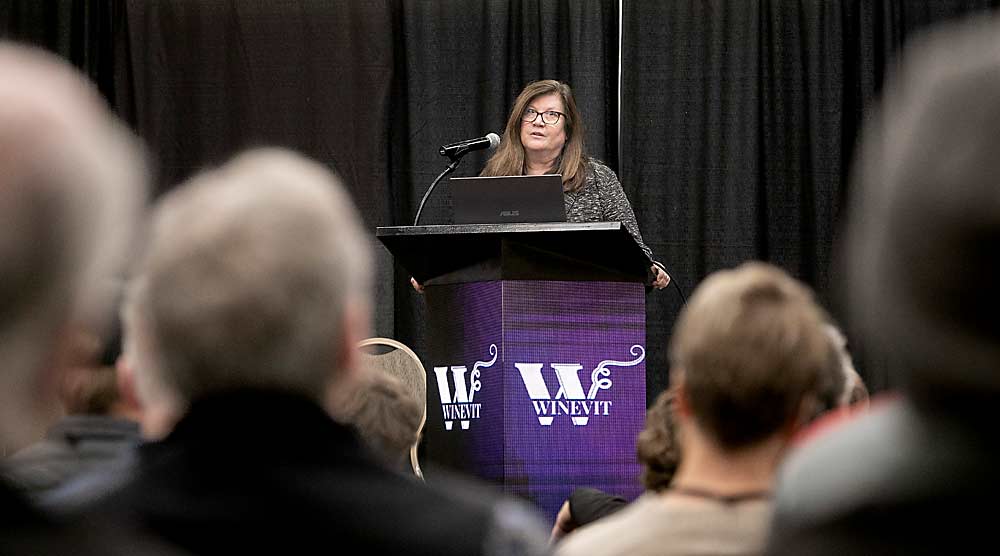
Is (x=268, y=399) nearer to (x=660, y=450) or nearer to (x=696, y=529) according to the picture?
(x=696, y=529)

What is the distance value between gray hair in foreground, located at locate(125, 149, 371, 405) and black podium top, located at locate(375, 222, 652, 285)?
2384 millimetres

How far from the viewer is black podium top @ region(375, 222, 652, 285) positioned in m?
3.42

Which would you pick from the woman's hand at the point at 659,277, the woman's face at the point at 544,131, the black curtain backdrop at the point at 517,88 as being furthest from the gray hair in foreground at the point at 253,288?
the black curtain backdrop at the point at 517,88

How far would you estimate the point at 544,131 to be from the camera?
4699 millimetres

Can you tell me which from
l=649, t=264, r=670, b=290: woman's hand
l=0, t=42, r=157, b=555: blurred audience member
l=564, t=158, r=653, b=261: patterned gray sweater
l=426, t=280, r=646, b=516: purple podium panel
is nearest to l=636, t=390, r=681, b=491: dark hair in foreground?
l=0, t=42, r=157, b=555: blurred audience member

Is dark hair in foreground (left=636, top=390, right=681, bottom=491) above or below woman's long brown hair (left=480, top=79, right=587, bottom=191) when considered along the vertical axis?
below

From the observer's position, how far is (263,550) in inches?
36.1

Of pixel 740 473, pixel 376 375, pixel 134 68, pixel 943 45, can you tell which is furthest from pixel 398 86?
pixel 943 45

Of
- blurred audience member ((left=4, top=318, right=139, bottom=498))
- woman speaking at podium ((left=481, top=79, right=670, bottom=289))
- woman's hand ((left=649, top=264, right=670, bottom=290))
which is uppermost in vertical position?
woman speaking at podium ((left=481, top=79, right=670, bottom=289))

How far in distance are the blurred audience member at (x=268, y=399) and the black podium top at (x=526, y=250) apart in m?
2.39

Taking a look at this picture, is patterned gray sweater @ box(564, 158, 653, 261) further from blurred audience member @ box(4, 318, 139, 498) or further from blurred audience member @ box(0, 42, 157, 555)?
blurred audience member @ box(0, 42, 157, 555)

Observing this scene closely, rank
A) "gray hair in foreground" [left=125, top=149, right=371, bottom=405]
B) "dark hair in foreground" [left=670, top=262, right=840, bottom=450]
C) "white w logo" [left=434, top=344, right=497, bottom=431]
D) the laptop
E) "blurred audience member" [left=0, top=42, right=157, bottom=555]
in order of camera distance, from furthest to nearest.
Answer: the laptop → "white w logo" [left=434, top=344, right=497, bottom=431] → "dark hair in foreground" [left=670, top=262, right=840, bottom=450] → "gray hair in foreground" [left=125, top=149, right=371, bottom=405] → "blurred audience member" [left=0, top=42, right=157, bottom=555]

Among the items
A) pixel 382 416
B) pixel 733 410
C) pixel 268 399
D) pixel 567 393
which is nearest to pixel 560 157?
pixel 567 393

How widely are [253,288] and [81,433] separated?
45cm
